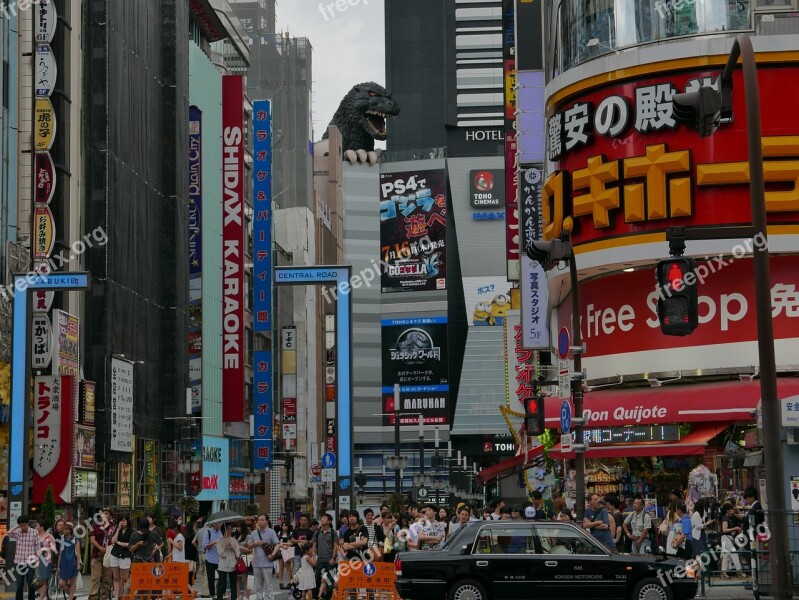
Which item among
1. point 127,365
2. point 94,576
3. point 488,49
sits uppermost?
point 488,49

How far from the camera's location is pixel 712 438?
36.2m

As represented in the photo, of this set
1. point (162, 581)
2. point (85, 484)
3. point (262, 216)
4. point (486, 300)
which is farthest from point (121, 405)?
point (486, 300)

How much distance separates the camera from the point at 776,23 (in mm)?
37594

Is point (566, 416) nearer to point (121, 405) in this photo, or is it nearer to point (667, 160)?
point (667, 160)

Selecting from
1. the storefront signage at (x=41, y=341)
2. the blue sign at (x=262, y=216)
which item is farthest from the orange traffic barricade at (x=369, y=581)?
the blue sign at (x=262, y=216)

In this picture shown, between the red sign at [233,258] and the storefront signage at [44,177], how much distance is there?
27.2 meters

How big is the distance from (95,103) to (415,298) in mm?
113645

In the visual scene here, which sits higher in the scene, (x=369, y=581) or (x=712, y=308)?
(x=712, y=308)

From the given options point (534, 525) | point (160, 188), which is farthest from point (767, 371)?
point (160, 188)

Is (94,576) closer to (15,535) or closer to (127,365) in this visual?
(15,535)

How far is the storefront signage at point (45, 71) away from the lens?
1944 inches

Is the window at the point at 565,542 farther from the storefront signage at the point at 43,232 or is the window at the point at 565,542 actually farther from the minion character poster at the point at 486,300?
the minion character poster at the point at 486,300

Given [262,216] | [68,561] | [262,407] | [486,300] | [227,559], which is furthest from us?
[486,300]

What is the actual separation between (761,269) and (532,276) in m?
32.4
